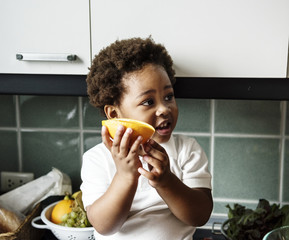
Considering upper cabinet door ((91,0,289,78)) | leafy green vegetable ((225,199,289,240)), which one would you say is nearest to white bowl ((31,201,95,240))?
leafy green vegetable ((225,199,289,240))

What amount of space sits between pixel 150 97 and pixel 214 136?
1.68ft

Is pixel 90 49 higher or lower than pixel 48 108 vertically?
higher

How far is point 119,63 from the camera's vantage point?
0.79m

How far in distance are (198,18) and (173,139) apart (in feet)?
1.01

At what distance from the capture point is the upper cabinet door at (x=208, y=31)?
823mm

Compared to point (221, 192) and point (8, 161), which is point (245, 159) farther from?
point (8, 161)

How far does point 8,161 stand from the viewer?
1358 millimetres

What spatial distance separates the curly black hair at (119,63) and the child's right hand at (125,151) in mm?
152

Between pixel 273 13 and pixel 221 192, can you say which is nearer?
pixel 273 13

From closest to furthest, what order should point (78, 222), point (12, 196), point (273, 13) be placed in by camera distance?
1. point (273, 13)
2. point (78, 222)
3. point (12, 196)

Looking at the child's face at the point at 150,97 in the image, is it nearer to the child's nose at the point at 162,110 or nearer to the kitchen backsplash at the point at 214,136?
the child's nose at the point at 162,110

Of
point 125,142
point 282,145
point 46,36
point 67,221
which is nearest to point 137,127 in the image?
point 125,142

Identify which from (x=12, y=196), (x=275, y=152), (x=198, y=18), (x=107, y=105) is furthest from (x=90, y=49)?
(x=275, y=152)

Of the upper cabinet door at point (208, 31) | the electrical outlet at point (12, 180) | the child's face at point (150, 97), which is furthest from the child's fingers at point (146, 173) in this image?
the electrical outlet at point (12, 180)
